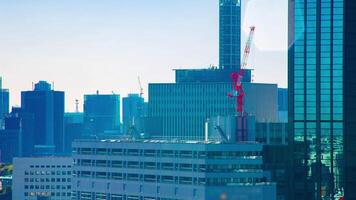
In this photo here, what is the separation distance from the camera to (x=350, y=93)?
529 ft

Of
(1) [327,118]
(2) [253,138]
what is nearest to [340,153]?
(1) [327,118]

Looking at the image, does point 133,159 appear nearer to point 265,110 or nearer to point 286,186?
point 286,186

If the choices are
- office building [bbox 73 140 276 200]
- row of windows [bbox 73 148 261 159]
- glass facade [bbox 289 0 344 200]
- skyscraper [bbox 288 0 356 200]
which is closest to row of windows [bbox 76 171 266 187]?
office building [bbox 73 140 276 200]

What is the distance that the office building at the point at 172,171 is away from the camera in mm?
134625

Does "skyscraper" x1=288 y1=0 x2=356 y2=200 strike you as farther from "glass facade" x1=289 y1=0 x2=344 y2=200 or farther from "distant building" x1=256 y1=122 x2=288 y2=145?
"distant building" x1=256 y1=122 x2=288 y2=145

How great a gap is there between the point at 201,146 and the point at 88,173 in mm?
23673

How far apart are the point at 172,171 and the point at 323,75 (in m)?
34.7

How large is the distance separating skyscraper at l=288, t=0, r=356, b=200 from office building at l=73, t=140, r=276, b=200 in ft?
81.3

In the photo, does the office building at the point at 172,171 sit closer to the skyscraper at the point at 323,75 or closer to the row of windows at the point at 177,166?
the row of windows at the point at 177,166

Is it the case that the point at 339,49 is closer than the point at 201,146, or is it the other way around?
the point at 201,146

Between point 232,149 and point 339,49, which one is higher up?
point 339,49

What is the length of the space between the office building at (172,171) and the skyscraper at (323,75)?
24.8 metres

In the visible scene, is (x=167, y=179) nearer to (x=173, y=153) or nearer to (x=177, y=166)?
(x=177, y=166)

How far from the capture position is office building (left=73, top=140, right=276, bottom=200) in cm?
13462
